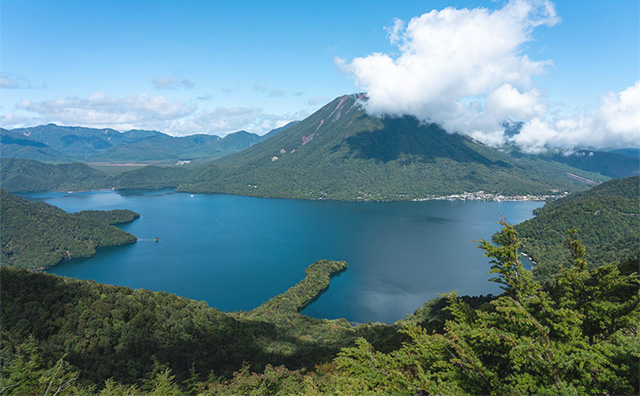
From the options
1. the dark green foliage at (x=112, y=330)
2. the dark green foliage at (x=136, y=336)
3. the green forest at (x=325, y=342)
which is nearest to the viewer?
the green forest at (x=325, y=342)

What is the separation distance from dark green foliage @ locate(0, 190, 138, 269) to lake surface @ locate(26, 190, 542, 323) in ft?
14.2

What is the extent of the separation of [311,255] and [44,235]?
247ft

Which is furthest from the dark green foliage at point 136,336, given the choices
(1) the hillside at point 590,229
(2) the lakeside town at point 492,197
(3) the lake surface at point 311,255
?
(2) the lakeside town at point 492,197

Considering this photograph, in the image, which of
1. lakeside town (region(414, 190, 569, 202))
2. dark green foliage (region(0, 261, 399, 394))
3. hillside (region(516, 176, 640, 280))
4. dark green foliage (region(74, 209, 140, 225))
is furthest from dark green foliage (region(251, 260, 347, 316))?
lakeside town (region(414, 190, 569, 202))

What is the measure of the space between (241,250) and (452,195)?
13201 centimetres

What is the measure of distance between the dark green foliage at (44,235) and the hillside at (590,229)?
375 feet

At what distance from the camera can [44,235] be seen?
286 feet

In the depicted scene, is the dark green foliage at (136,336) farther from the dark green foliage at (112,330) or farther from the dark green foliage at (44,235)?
the dark green foliage at (44,235)

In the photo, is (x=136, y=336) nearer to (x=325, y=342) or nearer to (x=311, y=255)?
(x=325, y=342)

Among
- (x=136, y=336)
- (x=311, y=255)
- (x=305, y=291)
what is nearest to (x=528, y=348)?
(x=136, y=336)

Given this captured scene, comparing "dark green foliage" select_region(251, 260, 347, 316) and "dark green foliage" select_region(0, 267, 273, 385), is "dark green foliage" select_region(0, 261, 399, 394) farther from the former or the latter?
"dark green foliage" select_region(251, 260, 347, 316)

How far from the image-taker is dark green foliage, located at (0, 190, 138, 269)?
79.6 meters

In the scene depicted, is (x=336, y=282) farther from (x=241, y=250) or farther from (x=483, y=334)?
(x=483, y=334)

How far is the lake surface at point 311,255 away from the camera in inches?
2319
